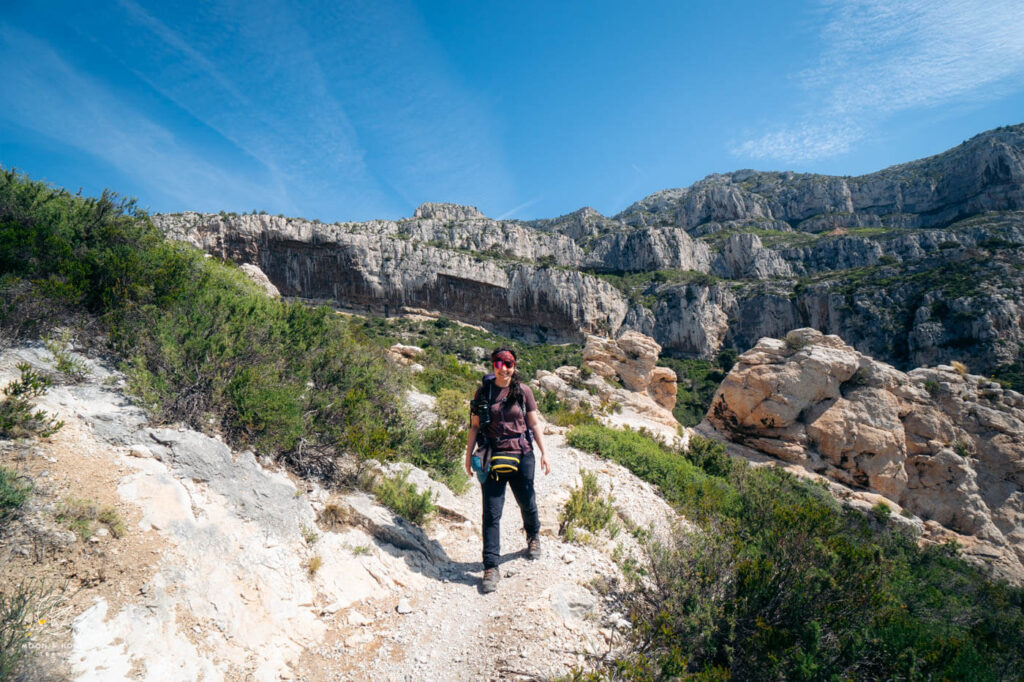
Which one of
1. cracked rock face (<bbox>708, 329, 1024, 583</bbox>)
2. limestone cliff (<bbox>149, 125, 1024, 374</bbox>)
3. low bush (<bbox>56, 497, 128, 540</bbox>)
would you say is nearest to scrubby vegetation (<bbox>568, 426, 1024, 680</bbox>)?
low bush (<bbox>56, 497, 128, 540</bbox>)

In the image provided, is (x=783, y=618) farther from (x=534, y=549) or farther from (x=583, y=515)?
(x=534, y=549)

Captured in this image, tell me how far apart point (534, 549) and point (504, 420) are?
1192mm

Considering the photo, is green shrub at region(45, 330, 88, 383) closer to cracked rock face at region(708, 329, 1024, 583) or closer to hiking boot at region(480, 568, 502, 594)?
hiking boot at region(480, 568, 502, 594)

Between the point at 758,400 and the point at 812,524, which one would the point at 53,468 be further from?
the point at 758,400

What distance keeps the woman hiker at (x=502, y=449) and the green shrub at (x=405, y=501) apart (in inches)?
31.6

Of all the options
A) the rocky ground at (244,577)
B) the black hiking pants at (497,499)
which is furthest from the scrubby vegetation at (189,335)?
the black hiking pants at (497,499)

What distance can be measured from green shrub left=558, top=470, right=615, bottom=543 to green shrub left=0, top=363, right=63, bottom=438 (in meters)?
4.09

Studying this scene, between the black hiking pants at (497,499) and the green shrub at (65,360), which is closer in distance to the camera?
the green shrub at (65,360)

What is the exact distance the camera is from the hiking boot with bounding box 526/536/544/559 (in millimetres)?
3912

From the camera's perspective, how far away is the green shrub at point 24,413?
2.81m

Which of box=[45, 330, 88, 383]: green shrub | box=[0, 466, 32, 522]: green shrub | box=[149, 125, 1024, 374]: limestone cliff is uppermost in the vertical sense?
box=[149, 125, 1024, 374]: limestone cliff

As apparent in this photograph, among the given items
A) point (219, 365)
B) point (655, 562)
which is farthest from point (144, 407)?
point (655, 562)

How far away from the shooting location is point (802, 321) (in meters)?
44.8

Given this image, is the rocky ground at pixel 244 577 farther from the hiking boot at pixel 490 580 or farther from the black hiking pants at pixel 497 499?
the black hiking pants at pixel 497 499
